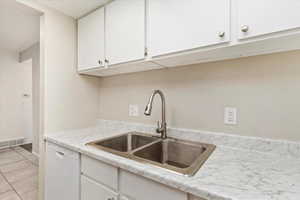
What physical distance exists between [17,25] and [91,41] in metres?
1.32

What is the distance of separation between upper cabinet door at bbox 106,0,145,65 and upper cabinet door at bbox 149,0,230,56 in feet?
0.33

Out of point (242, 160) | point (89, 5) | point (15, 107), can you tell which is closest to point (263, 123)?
point (242, 160)

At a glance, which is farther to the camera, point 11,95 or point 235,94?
point 11,95

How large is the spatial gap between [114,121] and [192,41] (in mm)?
1255

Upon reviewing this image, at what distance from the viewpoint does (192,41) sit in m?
0.99

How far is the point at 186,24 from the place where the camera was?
3.29 feet

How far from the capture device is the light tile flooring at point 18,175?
185 cm

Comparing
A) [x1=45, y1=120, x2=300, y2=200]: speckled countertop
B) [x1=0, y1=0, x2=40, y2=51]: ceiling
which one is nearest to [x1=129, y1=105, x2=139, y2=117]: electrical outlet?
[x1=45, y1=120, x2=300, y2=200]: speckled countertop

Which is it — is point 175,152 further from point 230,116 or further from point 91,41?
point 91,41

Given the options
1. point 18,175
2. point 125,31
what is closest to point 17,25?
point 125,31

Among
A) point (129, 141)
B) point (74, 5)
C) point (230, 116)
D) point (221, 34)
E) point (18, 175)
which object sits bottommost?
point (18, 175)

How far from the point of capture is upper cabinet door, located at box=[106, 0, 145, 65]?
1.22 meters

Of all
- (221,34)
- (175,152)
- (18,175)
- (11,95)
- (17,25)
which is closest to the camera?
(221,34)

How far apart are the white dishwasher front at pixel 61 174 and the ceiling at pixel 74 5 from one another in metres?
1.29
